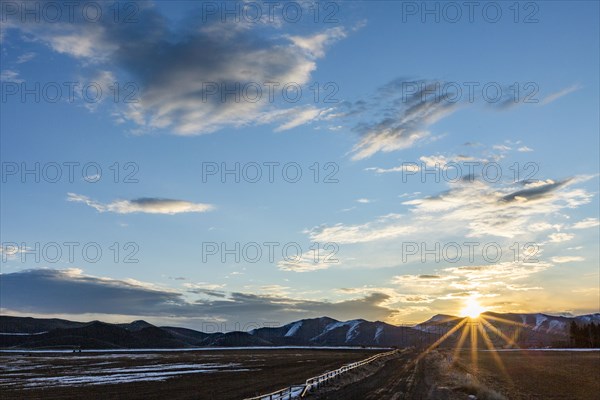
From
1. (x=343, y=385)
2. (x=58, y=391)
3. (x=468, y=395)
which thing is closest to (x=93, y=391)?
(x=58, y=391)

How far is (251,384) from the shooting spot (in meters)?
55.1

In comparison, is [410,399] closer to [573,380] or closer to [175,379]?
[175,379]

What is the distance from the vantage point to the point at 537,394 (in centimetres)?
4716

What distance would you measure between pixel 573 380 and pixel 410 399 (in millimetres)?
37519

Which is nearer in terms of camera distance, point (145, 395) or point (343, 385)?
point (145, 395)

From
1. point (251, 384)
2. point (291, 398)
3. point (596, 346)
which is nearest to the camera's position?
point (291, 398)

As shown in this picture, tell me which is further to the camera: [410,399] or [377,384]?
[377,384]

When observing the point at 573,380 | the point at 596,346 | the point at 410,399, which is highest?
the point at 410,399

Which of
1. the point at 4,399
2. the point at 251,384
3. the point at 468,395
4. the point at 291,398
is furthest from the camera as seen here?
the point at 251,384

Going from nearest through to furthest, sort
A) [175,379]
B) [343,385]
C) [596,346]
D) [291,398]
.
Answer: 1. [291,398]
2. [343,385]
3. [175,379]
4. [596,346]

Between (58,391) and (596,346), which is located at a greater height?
(58,391)

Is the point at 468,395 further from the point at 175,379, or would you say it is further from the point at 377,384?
the point at 175,379

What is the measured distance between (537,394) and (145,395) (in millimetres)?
33992

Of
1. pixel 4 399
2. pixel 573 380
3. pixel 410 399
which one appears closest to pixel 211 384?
pixel 4 399
